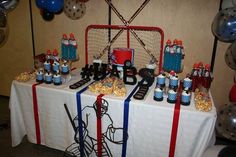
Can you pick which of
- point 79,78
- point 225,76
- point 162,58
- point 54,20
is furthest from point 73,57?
point 225,76

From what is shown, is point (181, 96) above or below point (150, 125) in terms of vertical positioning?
above

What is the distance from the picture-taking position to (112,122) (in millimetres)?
1703

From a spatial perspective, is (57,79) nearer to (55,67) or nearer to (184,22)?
(55,67)

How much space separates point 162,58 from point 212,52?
49cm

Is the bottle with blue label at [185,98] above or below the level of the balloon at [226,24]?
below

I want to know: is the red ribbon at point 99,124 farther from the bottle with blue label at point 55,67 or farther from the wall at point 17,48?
the wall at point 17,48

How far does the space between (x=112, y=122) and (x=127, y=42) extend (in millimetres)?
955

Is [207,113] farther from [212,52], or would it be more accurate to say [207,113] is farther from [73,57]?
[73,57]

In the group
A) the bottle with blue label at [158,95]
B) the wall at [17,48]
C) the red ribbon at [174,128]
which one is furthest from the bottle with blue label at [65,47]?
the red ribbon at [174,128]

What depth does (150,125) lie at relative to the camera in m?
1.60

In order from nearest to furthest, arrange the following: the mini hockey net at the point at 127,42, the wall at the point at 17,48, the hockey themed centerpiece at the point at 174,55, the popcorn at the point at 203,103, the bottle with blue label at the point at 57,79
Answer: the popcorn at the point at 203,103 < the bottle with blue label at the point at 57,79 < the hockey themed centerpiece at the point at 174,55 < the mini hockey net at the point at 127,42 < the wall at the point at 17,48

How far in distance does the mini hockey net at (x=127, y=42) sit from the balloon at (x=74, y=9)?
0.58 ft

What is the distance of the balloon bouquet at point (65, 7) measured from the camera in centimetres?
203

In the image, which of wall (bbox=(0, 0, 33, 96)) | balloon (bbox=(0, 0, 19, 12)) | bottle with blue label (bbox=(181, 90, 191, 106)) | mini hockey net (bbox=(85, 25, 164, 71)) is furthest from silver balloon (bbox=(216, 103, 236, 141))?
wall (bbox=(0, 0, 33, 96))
